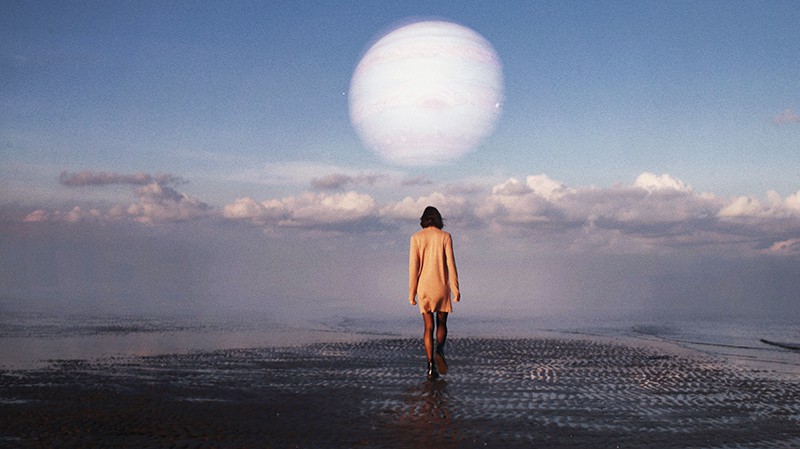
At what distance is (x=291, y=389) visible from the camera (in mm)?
9422

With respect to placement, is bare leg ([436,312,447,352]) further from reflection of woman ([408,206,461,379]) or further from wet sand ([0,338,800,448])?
wet sand ([0,338,800,448])

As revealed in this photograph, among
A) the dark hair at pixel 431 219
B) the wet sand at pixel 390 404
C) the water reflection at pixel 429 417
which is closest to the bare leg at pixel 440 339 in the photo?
the wet sand at pixel 390 404

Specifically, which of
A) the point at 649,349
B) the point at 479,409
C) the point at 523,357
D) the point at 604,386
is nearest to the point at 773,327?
the point at 649,349

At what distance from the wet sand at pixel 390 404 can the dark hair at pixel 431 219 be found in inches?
97.6

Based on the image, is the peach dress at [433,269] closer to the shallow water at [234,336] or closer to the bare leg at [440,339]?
the bare leg at [440,339]

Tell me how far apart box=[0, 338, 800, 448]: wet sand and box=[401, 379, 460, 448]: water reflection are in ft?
0.06

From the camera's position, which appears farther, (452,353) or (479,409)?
(452,353)

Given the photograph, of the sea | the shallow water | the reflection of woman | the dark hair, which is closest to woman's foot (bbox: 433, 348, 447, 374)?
the reflection of woman

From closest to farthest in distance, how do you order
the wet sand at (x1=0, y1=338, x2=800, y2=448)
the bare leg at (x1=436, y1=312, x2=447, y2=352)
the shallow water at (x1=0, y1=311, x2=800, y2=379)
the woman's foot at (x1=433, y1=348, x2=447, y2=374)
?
the wet sand at (x1=0, y1=338, x2=800, y2=448), the woman's foot at (x1=433, y1=348, x2=447, y2=374), the bare leg at (x1=436, y1=312, x2=447, y2=352), the shallow water at (x1=0, y1=311, x2=800, y2=379)

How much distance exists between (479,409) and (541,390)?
2.04 metres

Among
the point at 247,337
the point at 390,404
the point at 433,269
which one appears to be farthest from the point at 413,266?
the point at 247,337

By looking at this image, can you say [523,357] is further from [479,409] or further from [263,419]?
[263,419]

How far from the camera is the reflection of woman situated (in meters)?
10.6

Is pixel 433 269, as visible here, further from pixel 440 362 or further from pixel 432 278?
pixel 440 362
